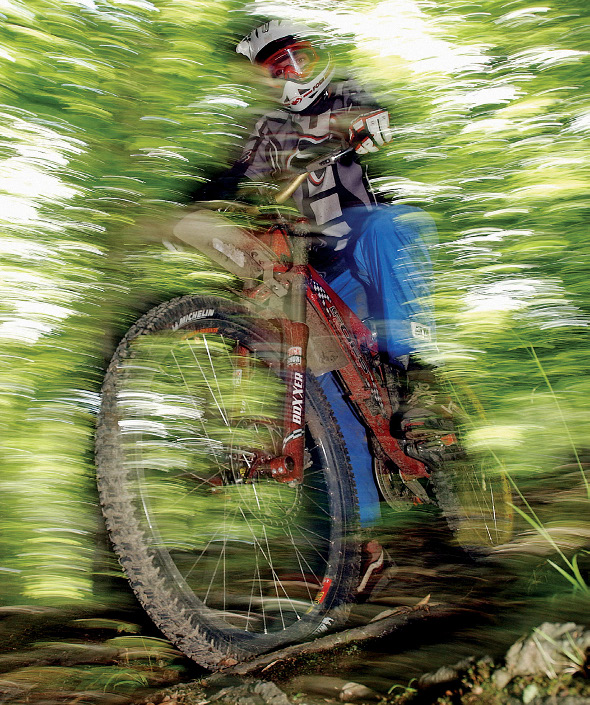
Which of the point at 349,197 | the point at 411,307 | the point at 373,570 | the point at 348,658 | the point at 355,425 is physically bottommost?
the point at 348,658

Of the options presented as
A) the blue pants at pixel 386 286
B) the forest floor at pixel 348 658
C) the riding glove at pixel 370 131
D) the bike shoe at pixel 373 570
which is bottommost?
the forest floor at pixel 348 658

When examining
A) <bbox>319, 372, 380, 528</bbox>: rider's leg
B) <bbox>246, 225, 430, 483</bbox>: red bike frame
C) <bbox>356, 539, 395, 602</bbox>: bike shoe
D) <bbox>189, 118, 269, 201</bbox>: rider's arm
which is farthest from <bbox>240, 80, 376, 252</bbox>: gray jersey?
<bbox>356, 539, 395, 602</bbox>: bike shoe

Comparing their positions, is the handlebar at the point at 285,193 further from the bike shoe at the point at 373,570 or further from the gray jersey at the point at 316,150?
the bike shoe at the point at 373,570

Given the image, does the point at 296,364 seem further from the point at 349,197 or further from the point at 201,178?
the point at 349,197

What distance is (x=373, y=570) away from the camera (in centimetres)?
168

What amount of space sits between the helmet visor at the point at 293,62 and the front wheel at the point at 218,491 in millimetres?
691

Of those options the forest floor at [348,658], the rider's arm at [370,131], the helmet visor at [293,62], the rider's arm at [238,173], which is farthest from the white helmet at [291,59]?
the forest floor at [348,658]

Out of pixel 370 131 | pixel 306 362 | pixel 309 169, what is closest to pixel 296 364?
pixel 306 362

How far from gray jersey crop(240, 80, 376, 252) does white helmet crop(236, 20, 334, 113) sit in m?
0.06

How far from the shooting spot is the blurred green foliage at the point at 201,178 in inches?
48.0

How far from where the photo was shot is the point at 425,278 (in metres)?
1.53

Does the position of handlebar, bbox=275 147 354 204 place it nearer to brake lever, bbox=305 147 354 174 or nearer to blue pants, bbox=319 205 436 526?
brake lever, bbox=305 147 354 174

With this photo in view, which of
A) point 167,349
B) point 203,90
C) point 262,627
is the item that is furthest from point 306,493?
point 203,90

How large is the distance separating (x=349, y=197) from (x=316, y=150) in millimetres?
210
